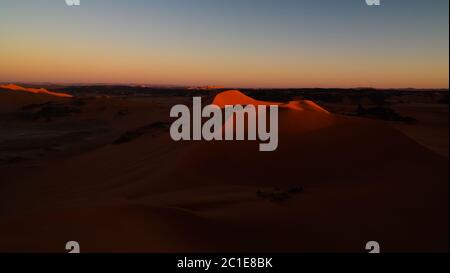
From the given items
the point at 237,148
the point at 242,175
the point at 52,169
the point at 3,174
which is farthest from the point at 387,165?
the point at 3,174

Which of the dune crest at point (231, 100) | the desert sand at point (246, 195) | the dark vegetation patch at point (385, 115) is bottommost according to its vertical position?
the desert sand at point (246, 195)

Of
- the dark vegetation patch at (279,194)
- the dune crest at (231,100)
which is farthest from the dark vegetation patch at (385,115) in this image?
the dark vegetation patch at (279,194)

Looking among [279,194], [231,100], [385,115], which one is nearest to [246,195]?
[279,194]

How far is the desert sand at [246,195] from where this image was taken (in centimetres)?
394

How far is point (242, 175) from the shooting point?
7.38 m

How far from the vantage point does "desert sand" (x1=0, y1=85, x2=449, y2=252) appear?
394cm

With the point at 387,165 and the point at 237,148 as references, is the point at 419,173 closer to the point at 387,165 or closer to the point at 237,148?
the point at 387,165

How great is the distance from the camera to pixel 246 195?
18.8 feet

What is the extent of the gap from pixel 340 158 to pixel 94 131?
18.2m

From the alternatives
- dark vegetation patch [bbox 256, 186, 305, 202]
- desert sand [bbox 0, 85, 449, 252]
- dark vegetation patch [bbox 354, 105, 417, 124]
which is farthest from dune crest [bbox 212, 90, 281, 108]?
dark vegetation patch [bbox 256, 186, 305, 202]

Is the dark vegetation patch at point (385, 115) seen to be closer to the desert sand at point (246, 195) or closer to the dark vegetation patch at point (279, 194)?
the desert sand at point (246, 195)

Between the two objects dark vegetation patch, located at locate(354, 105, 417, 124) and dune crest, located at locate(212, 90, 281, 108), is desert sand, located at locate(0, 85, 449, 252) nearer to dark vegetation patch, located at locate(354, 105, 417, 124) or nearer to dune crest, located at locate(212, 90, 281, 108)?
dune crest, located at locate(212, 90, 281, 108)

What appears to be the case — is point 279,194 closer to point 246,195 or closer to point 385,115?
point 246,195
